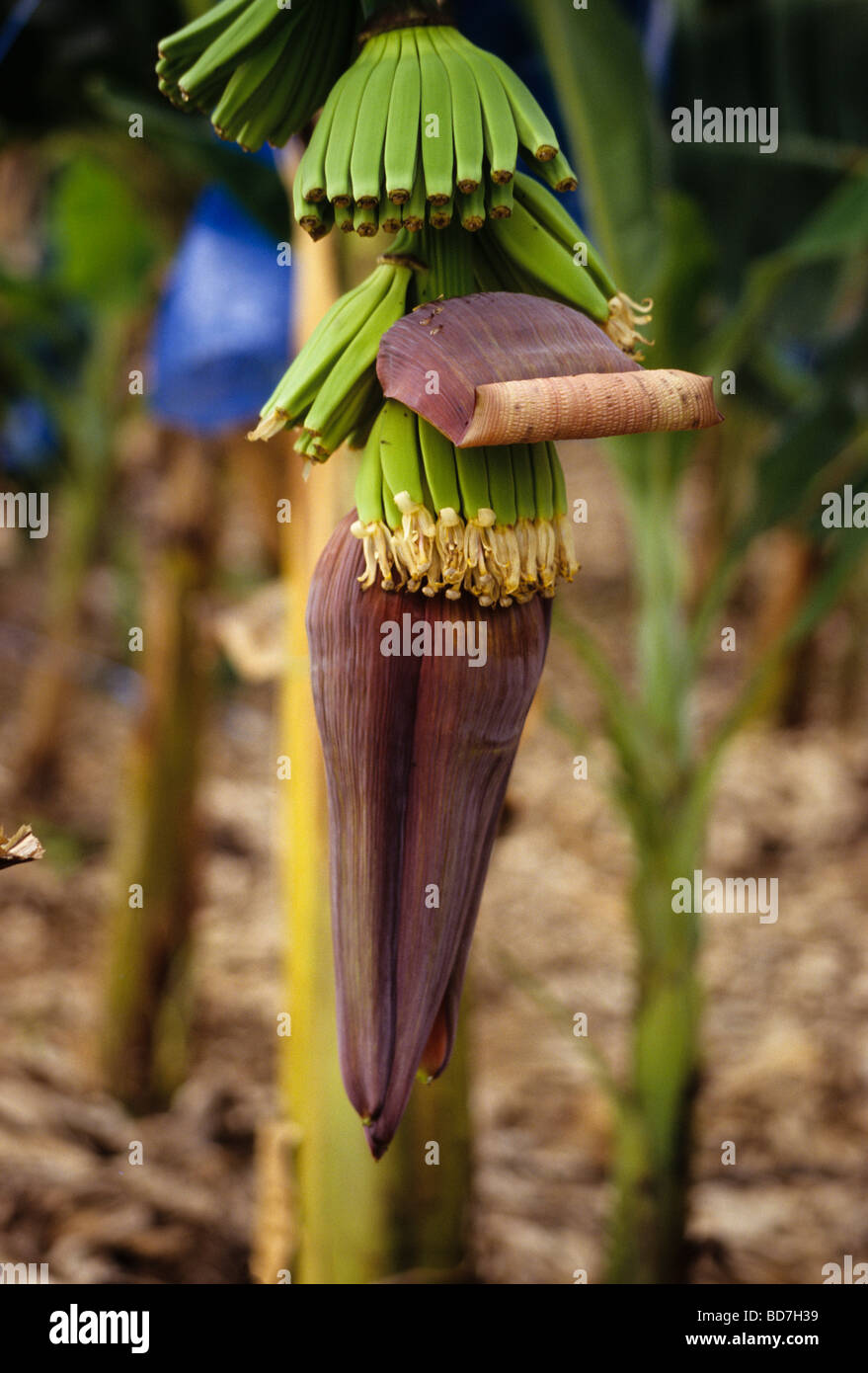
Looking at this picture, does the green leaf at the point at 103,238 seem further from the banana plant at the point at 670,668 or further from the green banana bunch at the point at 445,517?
the green banana bunch at the point at 445,517

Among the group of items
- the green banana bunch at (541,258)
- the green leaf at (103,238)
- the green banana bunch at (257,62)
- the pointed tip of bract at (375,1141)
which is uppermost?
the green leaf at (103,238)

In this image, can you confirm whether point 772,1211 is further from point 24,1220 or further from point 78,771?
point 78,771

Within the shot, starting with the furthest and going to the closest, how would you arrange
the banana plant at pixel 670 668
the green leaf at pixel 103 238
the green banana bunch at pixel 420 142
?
the green leaf at pixel 103 238 → the banana plant at pixel 670 668 → the green banana bunch at pixel 420 142

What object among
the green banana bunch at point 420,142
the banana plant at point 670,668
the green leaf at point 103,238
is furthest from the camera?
the green leaf at point 103,238

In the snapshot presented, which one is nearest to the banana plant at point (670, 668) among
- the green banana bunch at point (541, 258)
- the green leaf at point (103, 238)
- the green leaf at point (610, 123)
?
the green leaf at point (610, 123)

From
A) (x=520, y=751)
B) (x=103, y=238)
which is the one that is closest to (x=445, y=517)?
(x=520, y=751)

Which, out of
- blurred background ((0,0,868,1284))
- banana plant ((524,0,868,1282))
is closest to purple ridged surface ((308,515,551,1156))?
blurred background ((0,0,868,1284))

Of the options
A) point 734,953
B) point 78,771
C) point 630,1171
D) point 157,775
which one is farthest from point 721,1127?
point 78,771
